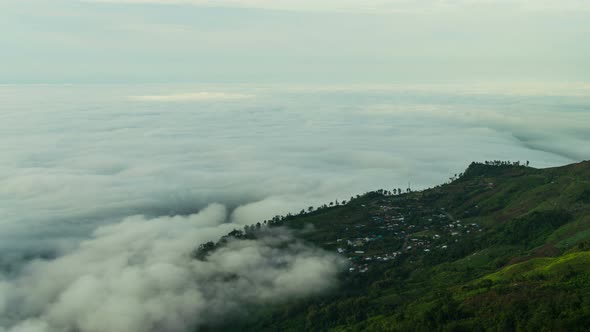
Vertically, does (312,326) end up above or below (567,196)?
below

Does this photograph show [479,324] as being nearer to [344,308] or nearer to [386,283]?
[344,308]

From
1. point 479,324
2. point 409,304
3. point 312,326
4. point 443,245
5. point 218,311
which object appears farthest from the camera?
point 443,245

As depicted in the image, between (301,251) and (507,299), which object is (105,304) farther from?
(507,299)

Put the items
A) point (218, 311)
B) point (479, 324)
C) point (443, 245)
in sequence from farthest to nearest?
point (443, 245) → point (218, 311) → point (479, 324)

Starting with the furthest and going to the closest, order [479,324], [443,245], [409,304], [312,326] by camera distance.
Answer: [443,245] < [312,326] < [409,304] < [479,324]

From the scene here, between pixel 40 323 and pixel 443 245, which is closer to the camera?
pixel 40 323

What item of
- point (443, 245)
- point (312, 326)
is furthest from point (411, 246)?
point (312, 326)

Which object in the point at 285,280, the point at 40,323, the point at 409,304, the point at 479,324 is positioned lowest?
the point at 40,323

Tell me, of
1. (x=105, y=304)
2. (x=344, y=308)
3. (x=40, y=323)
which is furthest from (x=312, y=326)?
(x=40, y=323)

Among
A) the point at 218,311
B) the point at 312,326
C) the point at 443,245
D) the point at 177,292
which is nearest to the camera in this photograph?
the point at 312,326
